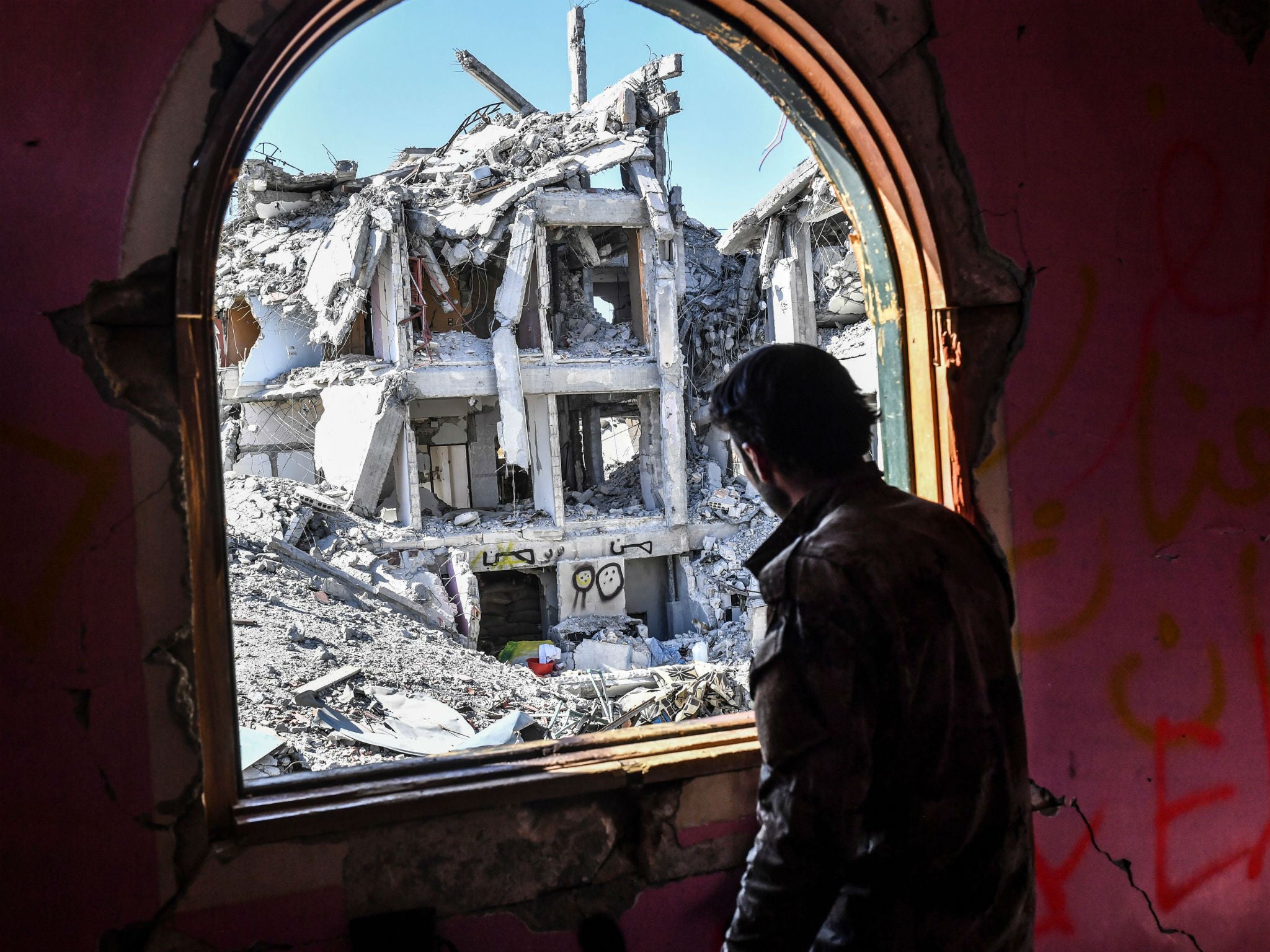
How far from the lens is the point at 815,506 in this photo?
4.95ft

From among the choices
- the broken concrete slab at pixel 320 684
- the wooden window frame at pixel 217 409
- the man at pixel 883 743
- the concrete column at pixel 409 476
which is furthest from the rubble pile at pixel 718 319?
the man at pixel 883 743

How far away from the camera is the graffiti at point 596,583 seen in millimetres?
17469

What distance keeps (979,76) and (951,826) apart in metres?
1.82

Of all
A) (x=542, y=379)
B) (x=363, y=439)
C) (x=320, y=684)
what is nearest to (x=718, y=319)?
(x=542, y=379)

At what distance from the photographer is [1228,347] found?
8.12 feet

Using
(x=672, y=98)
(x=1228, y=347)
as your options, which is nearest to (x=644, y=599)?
(x=672, y=98)

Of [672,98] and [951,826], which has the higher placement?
[672,98]

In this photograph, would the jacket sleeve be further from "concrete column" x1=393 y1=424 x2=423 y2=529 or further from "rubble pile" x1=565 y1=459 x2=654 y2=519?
"rubble pile" x1=565 y1=459 x2=654 y2=519

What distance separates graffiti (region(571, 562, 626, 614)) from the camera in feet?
57.3

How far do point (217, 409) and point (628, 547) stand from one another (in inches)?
635

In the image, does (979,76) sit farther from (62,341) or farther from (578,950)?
(578,950)

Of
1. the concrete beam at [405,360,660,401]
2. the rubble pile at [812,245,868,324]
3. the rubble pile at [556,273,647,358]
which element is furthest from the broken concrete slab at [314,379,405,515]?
the rubble pile at [812,245,868,324]

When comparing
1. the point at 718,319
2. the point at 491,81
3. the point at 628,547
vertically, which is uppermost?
the point at 491,81

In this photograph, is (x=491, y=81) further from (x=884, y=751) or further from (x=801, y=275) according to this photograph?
(x=884, y=751)
